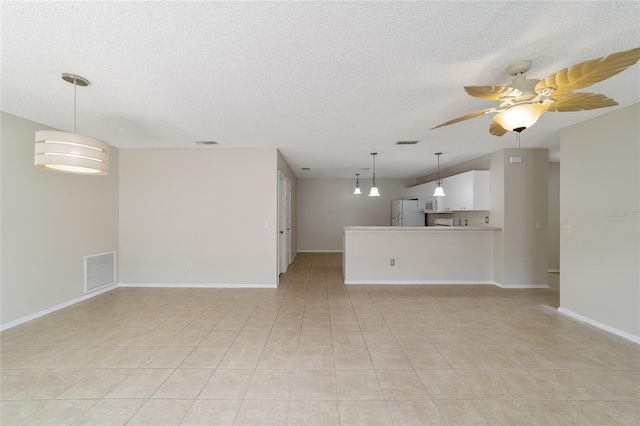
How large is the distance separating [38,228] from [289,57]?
12.8ft

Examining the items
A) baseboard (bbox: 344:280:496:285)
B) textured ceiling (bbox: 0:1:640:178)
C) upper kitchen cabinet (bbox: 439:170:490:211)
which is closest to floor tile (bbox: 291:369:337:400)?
textured ceiling (bbox: 0:1:640:178)

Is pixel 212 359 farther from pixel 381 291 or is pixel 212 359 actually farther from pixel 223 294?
pixel 381 291

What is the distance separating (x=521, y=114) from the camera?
6.31 ft

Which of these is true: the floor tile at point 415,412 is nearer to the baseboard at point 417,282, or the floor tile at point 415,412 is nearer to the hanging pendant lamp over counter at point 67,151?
the hanging pendant lamp over counter at point 67,151

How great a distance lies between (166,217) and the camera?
4898 mm

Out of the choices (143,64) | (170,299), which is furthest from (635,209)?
(170,299)

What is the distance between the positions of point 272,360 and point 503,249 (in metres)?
4.51

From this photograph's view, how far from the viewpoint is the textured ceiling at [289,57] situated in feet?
5.14

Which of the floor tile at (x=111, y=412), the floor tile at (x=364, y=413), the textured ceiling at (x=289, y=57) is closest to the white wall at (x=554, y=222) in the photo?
the textured ceiling at (x=289, y=57)

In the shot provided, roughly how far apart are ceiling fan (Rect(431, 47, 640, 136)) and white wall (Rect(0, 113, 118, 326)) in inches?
187

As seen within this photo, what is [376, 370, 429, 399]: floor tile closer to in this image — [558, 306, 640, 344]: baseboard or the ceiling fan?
the ceiling fan

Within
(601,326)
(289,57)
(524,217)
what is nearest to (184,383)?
(289,57)

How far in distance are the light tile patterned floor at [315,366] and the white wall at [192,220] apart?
Result: 1.00m

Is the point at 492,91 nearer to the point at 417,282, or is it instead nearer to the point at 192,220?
the point at 417,282
